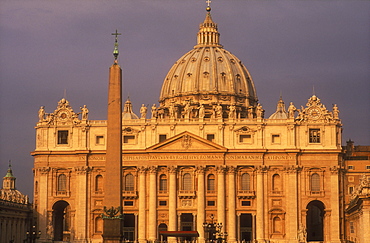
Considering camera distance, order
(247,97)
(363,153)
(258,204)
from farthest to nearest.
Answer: (247,97) < (363,153) < (258,204)

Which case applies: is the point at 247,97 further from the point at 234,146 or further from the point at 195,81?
the point at 234,146

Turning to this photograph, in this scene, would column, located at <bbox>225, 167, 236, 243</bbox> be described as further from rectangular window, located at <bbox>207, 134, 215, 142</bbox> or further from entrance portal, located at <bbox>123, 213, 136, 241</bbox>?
entrance portal, located at <bbox>123, 213, 136, 241</bbox>

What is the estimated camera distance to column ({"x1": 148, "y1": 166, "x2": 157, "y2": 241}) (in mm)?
119375

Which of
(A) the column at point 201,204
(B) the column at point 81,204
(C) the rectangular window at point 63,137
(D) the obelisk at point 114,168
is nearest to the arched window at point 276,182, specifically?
(A) the column at point 201,204

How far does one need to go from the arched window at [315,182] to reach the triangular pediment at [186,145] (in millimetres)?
11849

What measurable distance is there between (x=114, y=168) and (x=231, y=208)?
198ft

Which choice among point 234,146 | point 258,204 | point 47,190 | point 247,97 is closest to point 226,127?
point 234,146

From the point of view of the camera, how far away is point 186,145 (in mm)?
120938

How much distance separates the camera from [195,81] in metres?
156

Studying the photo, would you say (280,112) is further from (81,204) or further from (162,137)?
(81,204)

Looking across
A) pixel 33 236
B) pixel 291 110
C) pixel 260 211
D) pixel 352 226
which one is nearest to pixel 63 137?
pixel 33 236

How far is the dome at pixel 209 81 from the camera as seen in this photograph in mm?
153625

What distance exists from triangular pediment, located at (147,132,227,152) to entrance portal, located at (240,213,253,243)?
10039 mm

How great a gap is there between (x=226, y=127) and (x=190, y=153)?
5.82 m
